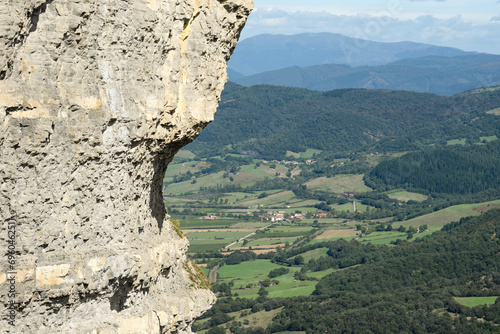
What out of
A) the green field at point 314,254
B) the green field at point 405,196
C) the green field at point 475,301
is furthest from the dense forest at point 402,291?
the green field at point 405,196

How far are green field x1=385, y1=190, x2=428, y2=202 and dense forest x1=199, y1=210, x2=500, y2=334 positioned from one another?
6238 cm

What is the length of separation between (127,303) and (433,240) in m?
105

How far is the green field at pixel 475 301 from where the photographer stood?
7175 centimetres

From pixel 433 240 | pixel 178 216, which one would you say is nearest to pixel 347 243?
pixel 433 240

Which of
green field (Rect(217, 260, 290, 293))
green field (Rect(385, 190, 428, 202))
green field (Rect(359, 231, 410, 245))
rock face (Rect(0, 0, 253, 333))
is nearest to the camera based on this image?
rock face (Rect(0, 0, 253, 333))

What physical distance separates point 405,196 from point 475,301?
363 feet

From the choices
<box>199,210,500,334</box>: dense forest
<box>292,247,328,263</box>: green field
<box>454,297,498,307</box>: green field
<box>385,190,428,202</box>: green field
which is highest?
<box>454,297,498,307</box>: green field

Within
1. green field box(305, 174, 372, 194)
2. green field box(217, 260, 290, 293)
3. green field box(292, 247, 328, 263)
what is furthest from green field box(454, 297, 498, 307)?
green field box(305, 174, 372, 194)

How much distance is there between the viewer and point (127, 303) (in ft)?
34.5

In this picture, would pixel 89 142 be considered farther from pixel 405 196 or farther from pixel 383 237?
pixel 405 196

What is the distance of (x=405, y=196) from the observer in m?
183

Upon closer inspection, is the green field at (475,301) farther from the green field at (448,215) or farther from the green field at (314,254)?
the green field at (448,215)

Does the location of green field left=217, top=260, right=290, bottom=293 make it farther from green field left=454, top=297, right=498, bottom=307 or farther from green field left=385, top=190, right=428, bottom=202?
green field left=385, top=190, right=428, bottom=202

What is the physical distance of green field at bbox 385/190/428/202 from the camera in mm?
178500
